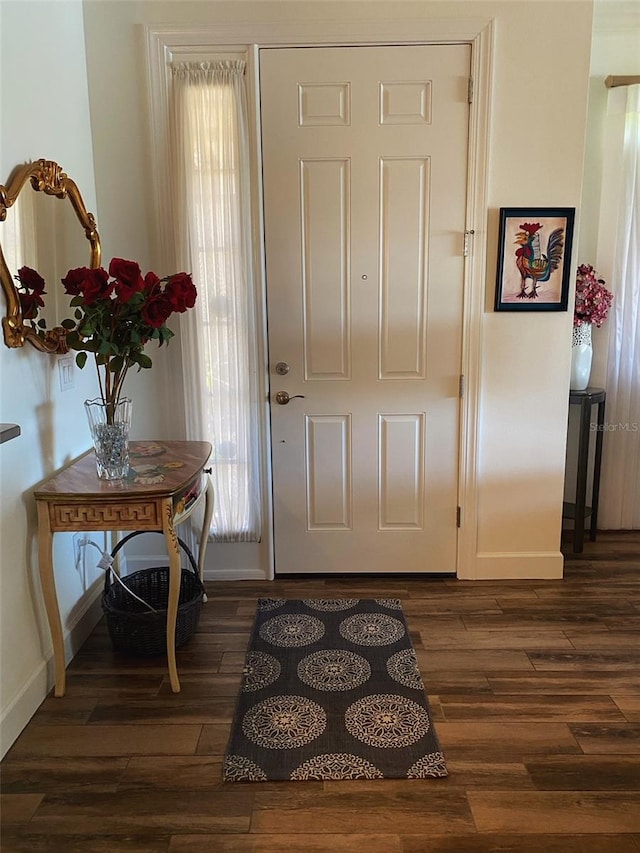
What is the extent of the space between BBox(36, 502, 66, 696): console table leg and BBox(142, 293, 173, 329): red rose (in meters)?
0.70

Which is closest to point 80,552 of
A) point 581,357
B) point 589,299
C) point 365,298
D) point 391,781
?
point 391,781

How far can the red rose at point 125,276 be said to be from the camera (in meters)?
2.06

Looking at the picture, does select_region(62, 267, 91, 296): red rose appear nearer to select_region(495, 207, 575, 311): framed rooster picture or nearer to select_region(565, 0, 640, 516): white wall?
select_region(495, 207, 575, 311): framed rooster picture

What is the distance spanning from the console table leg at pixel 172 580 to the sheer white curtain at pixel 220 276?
0.83 m

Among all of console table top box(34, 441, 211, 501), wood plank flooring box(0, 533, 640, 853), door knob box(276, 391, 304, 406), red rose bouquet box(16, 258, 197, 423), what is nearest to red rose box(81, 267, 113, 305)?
red rose bouquet box(16, 258, 197, 423)

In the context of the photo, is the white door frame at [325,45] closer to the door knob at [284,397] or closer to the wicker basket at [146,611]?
the door knob at [284,397]

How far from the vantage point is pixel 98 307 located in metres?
2.10

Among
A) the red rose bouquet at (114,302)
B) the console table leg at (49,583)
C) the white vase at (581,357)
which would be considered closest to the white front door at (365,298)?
the white vase at (581,357)

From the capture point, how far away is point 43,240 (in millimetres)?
2262

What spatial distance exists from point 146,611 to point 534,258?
7.47ft

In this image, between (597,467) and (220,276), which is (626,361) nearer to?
(597,467)

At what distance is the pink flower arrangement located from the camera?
3.19m

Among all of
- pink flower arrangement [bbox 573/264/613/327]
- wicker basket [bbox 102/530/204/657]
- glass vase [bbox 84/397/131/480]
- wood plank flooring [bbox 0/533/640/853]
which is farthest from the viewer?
pink flower arrangement [bbox 573/264/613/327]

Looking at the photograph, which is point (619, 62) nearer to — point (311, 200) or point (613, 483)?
point (311, 200)
